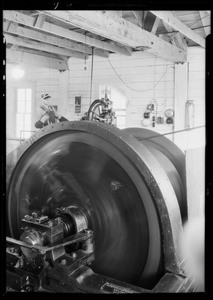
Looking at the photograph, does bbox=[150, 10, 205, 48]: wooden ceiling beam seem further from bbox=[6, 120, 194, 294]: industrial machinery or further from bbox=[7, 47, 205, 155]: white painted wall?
bbox=[6, 120, 194, 294]: industrial machinery

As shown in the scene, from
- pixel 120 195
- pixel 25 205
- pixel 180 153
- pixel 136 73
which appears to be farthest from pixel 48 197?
pixel 136 73

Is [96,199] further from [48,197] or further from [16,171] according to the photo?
[16,171]

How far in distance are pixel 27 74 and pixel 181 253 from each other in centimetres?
636

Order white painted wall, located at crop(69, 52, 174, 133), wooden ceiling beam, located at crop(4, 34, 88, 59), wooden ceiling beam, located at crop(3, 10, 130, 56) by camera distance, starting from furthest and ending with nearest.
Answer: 1. white painted wall, located at crop(69, 52, 174, 133)
2. wooden ceiling beam, located at crop(4, 34, 88, 59)
3. wooden ceiling beam, located at crop(3, 10, 130, 56)

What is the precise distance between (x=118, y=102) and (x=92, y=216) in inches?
201

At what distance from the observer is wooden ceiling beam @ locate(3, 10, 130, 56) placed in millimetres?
3674

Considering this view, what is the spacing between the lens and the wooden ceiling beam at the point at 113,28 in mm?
2907

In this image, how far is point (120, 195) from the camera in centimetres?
134

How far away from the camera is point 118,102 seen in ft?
20.8

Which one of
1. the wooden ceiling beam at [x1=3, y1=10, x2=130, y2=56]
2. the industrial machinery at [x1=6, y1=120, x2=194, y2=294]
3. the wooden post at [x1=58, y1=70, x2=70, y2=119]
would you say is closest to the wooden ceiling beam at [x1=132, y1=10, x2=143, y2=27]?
the wooden ceiling beam at [x1=3, y1=10, x2=130, y2=56]

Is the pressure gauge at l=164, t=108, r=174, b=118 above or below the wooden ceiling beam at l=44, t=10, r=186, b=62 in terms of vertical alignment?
below

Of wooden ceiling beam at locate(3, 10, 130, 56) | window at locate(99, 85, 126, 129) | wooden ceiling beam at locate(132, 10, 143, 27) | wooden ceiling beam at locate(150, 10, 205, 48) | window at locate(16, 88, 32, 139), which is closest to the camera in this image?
wooden ceiling beam at locate(150, 10, 205, 48)

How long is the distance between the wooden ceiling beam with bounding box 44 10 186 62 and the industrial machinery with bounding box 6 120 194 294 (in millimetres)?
1673

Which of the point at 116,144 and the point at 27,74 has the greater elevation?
the point at 27,74
